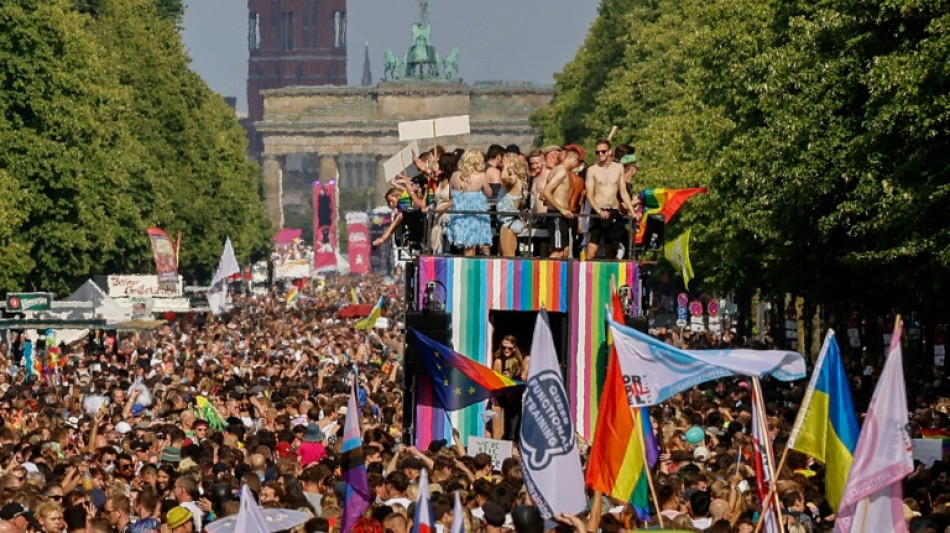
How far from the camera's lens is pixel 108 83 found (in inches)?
2630

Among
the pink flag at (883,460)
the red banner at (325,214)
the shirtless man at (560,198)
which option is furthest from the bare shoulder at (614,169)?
the red banner at (325,214)

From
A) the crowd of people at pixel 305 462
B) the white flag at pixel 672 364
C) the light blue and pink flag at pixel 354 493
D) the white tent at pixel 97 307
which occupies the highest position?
the white flag at pixel 672 364

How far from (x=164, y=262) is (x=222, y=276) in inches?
133

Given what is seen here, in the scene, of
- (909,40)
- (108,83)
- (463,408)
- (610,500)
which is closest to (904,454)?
(610,500)

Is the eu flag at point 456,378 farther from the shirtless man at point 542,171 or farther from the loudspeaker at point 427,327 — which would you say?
the shirtless man at point 542,171

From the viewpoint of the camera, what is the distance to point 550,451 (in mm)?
15367

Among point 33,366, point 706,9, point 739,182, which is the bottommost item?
point 33,366

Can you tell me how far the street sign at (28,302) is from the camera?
1694 inches

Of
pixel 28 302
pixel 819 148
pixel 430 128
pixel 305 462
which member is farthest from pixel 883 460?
pixel 28 302

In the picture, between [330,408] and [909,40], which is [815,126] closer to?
[909,40]

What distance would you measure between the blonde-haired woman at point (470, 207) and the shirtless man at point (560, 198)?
0.58 m

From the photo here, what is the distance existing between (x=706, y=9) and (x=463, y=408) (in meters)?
28.4

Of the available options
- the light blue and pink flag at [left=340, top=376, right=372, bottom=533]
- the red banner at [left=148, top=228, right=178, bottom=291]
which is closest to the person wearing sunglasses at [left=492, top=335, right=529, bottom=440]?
the light blue and pink flag at [left=340, top=376, right=372, bottom=533]

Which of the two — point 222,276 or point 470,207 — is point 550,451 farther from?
point 222,276
